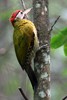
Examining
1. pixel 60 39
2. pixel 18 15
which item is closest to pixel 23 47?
pixel 18 15

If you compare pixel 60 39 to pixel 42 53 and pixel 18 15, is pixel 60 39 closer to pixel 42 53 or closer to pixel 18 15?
pixel 42 53

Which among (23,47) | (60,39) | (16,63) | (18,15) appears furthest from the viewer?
(16,63)

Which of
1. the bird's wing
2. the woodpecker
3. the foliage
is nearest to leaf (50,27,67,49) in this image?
the foliage

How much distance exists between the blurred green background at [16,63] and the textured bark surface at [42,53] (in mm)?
2258

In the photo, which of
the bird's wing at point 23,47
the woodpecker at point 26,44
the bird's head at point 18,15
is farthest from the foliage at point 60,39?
the bird's head at point 18,15

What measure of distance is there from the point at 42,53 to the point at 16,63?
316cm

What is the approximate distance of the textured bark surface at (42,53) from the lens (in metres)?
3.30

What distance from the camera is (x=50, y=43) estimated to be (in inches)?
146

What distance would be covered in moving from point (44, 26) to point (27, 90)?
2425 mm

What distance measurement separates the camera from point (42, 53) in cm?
360

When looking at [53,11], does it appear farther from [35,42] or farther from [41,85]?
[41,85]

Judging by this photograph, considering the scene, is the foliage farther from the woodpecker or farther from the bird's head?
the bird's head

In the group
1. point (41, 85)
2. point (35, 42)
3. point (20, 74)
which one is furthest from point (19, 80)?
point (41, 85)

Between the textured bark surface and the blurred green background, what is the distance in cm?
226
